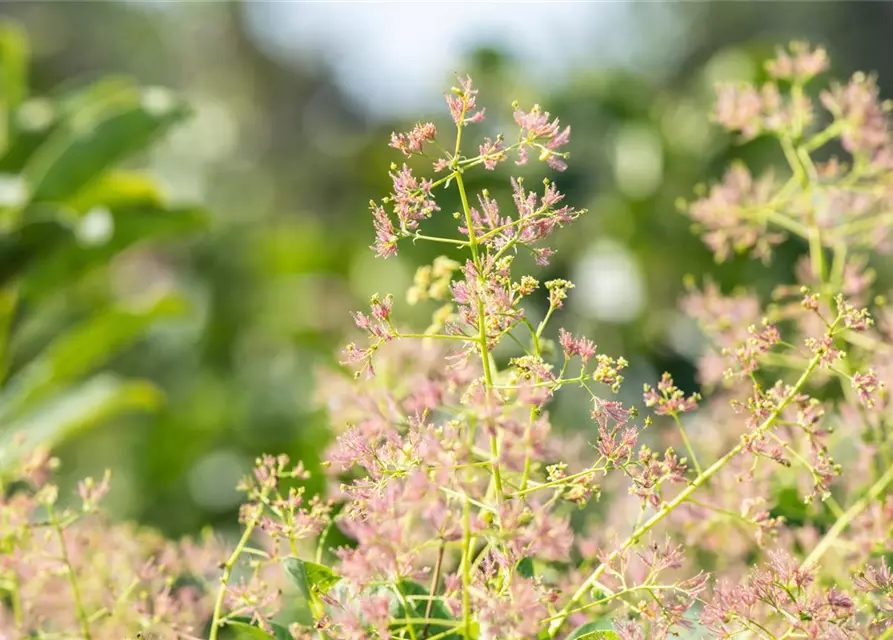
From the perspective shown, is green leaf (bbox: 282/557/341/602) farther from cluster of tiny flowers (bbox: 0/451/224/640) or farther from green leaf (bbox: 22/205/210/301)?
green leaf (bbox: 22/205/210/301)

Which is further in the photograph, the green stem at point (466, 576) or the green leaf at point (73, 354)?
the green leaf at point (73, 354)

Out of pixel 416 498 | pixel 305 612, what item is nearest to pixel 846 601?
pixel 416 498

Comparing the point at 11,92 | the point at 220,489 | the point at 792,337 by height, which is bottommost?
the point at 220,489

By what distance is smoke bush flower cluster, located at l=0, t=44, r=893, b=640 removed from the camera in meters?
0.48

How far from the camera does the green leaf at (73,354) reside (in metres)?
1.18

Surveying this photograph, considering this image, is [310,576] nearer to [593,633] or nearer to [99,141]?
[593,633]

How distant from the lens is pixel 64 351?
4.00ft

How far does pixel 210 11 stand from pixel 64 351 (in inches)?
380

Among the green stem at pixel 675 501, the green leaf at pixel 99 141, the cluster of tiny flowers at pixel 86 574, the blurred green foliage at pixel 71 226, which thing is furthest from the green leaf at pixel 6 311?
the green stem at pixel 675 501

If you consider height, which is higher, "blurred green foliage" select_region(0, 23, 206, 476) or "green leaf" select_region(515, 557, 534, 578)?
"blurred green foliage" select_region(0, 23, 206, 476)

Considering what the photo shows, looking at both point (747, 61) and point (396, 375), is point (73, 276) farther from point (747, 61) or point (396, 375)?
point (747, 61)

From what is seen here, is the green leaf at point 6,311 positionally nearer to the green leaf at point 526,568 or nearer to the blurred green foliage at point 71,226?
the blurred green foliage at point 71,226

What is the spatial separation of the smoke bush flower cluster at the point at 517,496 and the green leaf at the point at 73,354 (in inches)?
17.7

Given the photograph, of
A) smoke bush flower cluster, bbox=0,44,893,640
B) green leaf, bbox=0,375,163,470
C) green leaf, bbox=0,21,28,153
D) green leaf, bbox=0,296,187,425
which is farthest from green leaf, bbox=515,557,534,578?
green leaf, bbox=0,21,28,153
